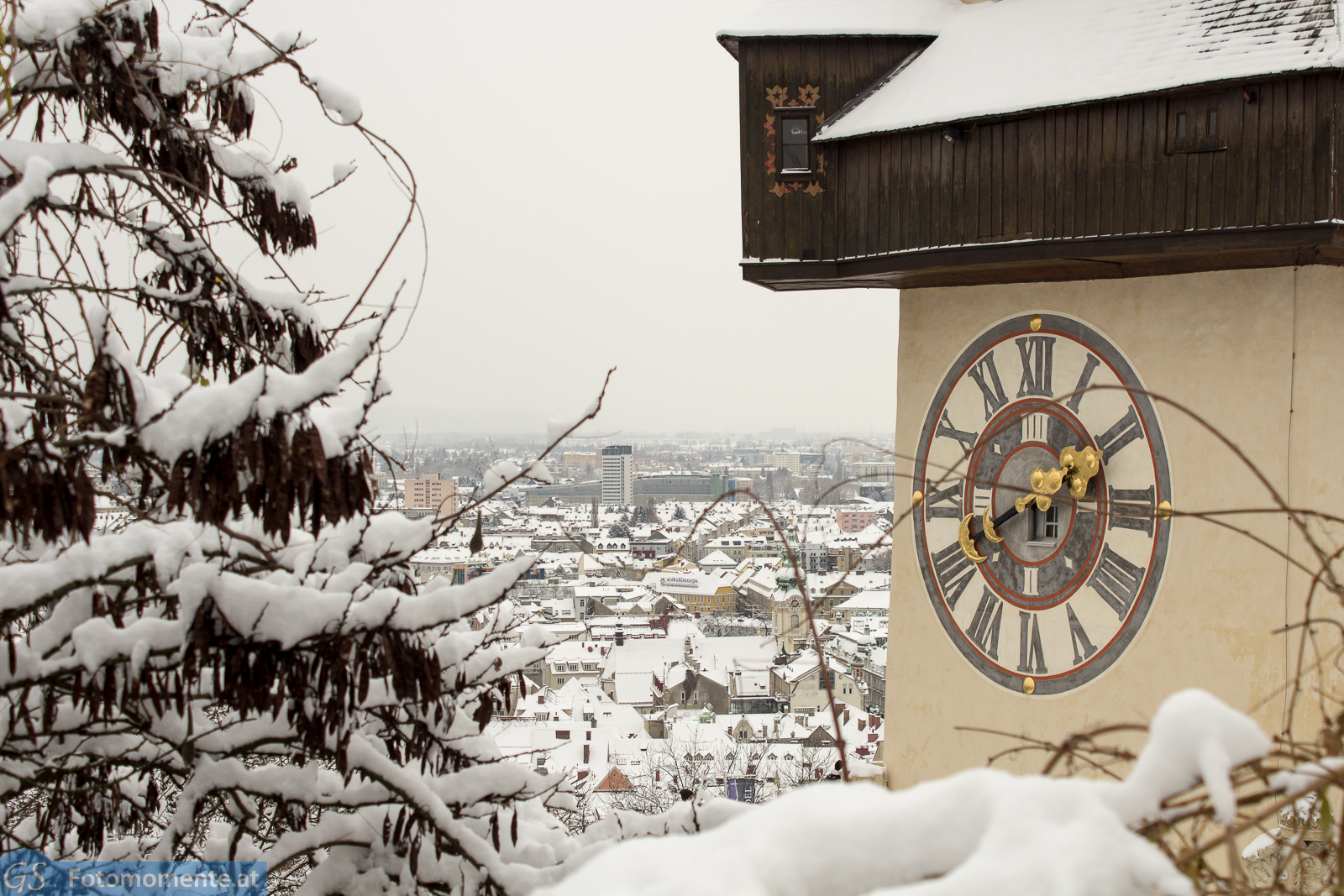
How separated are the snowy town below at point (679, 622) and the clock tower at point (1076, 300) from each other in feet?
2.45

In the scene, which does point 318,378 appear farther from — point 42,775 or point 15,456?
point 42,775

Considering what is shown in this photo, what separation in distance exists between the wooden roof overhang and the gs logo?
3942mm

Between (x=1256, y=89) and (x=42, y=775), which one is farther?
(x=1256, y=89)

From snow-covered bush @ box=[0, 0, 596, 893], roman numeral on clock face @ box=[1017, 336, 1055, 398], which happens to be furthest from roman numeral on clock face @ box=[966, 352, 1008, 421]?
snow-covered bush @ box=[0, 0, 596, 893]

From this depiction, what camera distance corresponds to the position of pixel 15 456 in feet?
5.33

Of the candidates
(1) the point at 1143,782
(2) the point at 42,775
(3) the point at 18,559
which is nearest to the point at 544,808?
A: (2) the point at 42,775

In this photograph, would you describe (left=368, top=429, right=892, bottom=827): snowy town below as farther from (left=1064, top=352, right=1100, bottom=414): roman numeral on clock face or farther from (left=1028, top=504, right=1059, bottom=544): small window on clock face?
(left=1064, top=352, right=1100, bottom=414): roman numeral on clock face

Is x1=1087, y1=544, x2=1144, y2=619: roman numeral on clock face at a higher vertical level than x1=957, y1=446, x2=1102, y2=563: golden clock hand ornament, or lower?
lower

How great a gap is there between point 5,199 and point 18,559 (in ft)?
2.96

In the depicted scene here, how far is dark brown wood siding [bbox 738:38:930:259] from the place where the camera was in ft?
17.2

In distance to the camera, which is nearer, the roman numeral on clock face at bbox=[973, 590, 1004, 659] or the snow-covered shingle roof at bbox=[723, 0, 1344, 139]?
the snow-covered shingle roof at bbox=[723, 0, 1344, 139]

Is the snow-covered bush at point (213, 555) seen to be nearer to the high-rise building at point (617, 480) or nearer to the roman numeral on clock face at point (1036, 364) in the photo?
the roman numeral on clock face at point (1036, 364)

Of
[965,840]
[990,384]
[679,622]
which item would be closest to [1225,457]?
[990,384]

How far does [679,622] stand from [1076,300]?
131 ft
